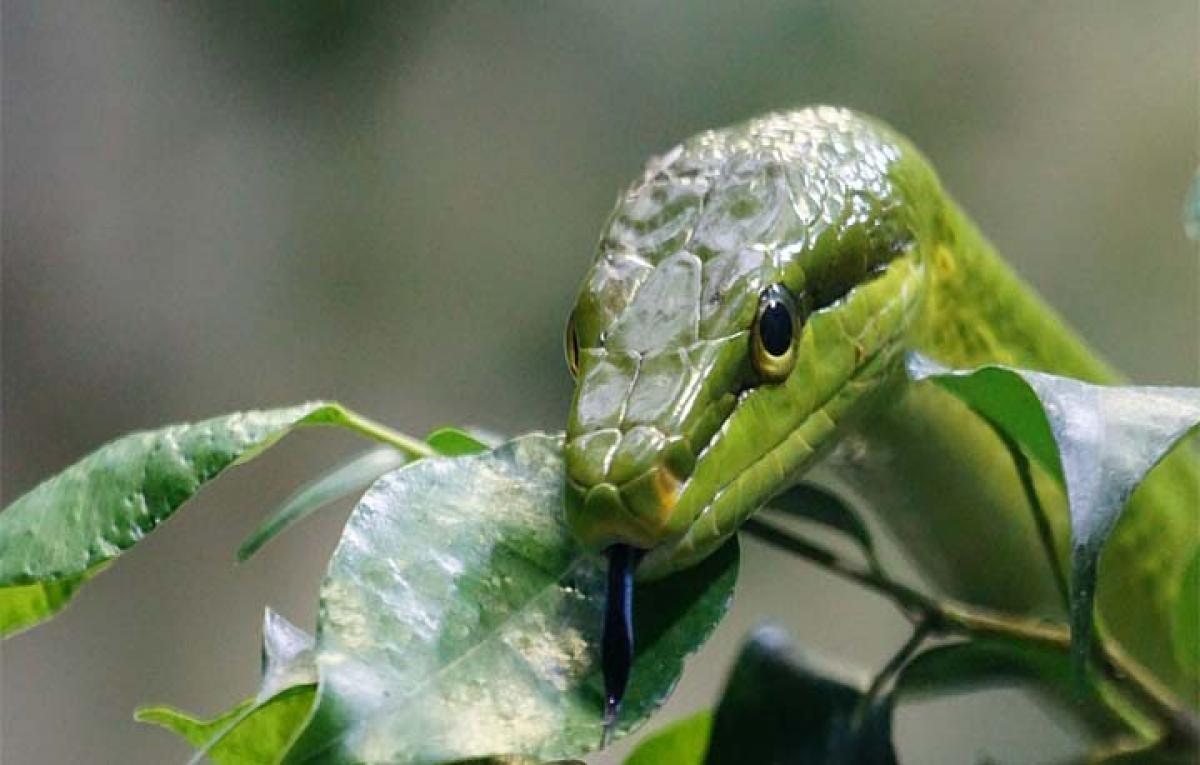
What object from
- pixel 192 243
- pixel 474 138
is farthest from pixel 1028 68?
pixel 192 243

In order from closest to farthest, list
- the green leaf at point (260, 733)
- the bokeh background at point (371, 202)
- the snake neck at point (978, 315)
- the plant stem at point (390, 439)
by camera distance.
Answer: the green leaf at point (260, 733) < the plant stem at point (390, 439) < the snake neck at point (978, 315) < the bokeh background at point (371, 202)

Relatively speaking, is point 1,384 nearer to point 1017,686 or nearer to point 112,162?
point 112,162

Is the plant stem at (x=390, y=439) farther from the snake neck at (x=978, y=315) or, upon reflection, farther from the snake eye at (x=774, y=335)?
the snake neck at (x=978, y=315)

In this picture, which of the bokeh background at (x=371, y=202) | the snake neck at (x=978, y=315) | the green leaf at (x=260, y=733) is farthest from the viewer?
the bokeh background at (x=371, y=202)

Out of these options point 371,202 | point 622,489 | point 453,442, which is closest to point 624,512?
point 622,489

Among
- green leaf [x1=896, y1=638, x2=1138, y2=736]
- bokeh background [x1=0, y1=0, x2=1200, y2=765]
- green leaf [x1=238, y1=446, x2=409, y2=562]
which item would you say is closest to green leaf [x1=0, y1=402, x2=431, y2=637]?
green leaf [x1=238, y1=446, x2=409, y2=562]

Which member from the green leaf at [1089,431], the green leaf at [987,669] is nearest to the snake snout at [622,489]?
the green leaf at [1089,431]

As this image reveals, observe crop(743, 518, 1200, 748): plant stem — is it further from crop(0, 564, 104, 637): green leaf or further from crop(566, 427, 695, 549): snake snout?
crop(0, 564, 104, 637): green leaf

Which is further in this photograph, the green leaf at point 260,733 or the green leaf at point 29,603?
the green leaf at point 29,603

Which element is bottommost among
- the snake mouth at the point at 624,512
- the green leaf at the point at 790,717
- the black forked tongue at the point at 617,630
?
the green leaf at the point at 790,717
